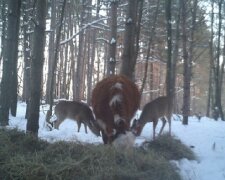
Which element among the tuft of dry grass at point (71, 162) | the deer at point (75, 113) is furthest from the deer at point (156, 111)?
the tuft of dry grass at point (71, 162)

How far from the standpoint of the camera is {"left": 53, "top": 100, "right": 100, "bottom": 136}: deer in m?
12.7

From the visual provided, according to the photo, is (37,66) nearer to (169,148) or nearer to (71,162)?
(71,162)

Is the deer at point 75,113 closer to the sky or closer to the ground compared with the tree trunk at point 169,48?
closer to the ground

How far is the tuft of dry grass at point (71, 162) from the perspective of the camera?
6.10m

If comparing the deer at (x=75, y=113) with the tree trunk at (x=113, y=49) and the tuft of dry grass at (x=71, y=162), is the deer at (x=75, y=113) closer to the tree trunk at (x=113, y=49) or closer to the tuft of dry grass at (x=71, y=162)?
the tree trunk at (x=113, y=49)

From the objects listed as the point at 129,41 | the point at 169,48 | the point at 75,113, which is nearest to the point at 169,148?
the point at 129,41

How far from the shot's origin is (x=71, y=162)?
6418 mm

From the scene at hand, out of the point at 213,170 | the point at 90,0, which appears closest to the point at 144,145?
the point at 213,170

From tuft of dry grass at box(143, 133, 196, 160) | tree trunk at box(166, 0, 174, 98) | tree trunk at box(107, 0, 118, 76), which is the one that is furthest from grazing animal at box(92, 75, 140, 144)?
tree trunk at box(166, 0, 174, 98)

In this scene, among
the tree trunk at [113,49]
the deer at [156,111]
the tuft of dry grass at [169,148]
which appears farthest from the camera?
the tree trunk at [113,49]

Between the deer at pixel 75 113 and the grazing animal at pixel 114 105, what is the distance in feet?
6.38

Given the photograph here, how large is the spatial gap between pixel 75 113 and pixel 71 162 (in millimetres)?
7575

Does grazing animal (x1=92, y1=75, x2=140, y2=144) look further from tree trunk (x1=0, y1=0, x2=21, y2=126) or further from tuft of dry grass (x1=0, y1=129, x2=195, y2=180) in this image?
tree trunk (x1=0, y1=0, x2=21, y2=126)

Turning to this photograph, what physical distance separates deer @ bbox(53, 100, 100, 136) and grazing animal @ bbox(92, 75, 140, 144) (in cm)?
194
